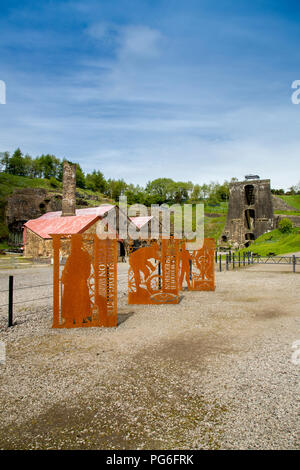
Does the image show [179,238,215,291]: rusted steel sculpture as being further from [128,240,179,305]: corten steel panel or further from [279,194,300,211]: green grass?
[279,194,300,211]: green grass

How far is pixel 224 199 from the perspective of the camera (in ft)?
335

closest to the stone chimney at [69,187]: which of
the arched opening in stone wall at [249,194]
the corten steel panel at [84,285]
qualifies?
the corten steel panel at [84,285]

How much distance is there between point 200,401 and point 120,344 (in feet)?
8.47

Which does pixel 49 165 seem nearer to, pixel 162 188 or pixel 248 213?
pixel 162 188

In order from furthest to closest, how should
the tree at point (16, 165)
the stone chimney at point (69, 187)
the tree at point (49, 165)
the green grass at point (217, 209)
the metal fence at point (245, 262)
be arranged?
1. the tree at point (49, 165)
2. the tree at point (16, 165)
3. the green grass at point (217, 209)
4. the stone chimney at point (69, 187)
5. the metal fence at point (245, 262)

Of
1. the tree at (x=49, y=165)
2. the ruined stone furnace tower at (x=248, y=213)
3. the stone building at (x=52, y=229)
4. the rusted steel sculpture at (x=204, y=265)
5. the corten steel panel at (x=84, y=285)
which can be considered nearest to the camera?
the corten steel panel at (x=84, y=285)

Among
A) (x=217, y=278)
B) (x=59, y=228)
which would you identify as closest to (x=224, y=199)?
(x=59, y=228)

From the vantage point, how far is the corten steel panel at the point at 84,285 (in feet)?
24.3

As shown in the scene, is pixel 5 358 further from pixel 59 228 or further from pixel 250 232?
pixel 250 232

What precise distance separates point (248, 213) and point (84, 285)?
49.3 metres

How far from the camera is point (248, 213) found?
173 ft

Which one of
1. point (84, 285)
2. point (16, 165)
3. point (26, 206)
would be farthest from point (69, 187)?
point (16, 165)

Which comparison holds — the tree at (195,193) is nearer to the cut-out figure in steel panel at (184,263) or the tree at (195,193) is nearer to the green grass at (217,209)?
the green grass at (217,209)

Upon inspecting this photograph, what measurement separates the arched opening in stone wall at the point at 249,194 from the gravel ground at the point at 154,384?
1853 inches
